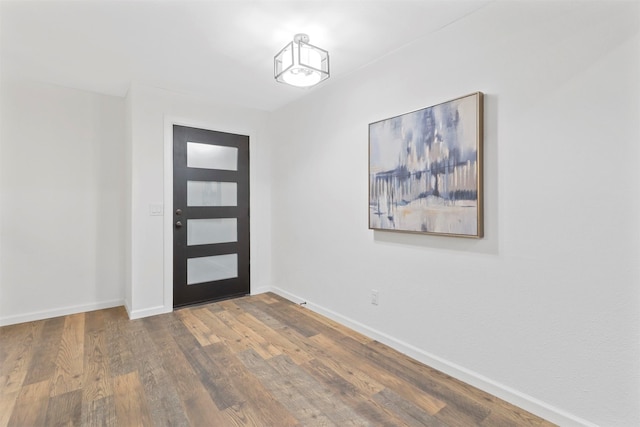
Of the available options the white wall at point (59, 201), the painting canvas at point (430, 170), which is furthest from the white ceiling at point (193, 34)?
the painting canvas at point (430, 170)

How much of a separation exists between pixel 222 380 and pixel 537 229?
7.06 feet

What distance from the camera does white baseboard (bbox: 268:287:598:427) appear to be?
1.61 m

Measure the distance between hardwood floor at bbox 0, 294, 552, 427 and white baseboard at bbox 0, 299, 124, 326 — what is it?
0.22 m

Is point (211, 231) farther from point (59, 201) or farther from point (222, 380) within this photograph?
point (222, 380)

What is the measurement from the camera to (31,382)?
2.01 metres

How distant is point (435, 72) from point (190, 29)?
1.76 metres

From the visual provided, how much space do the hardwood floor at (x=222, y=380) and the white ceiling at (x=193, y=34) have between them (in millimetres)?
2402

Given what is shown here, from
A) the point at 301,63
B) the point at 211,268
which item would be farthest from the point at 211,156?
the point at 301,63

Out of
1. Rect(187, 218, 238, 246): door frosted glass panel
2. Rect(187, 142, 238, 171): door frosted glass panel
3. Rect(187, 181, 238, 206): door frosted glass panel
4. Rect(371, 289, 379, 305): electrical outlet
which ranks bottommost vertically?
Rect(371, 289, 379, 305): electrical outlet

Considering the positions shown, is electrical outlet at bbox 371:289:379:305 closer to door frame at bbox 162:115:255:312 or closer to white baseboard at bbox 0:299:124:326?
door frame at bbox 162:115:255:312

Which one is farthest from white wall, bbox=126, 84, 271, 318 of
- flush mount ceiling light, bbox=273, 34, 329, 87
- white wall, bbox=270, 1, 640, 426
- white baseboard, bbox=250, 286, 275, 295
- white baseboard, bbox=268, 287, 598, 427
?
white wall, bbox=270, 1, 640, 426

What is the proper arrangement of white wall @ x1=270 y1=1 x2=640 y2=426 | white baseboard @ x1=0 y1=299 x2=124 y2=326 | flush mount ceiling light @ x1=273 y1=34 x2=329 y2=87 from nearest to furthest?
1. white wall @ x1=270 y1=1 x2=640 y2=426
2. flush mount ceiling light @ x1=273 y1=34 x2=329 y2=87
3. white baseboard @ x1=0 y1=299 x2=124 y2=326

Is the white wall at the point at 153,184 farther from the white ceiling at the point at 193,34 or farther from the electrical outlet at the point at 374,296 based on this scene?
the electrical outlet at the point at 374,296

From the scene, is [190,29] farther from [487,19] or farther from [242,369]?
[242,369]
